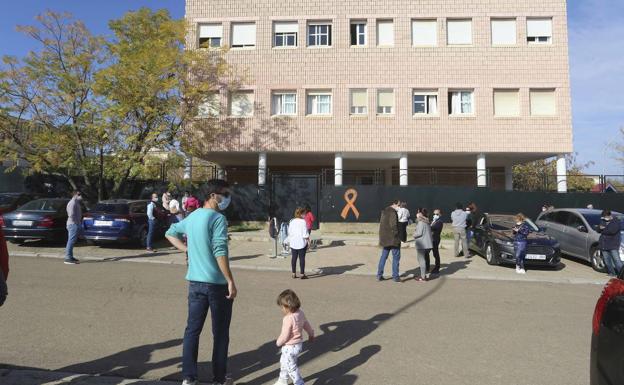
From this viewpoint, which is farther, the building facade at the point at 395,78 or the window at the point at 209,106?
the building facade at the point at 395,78

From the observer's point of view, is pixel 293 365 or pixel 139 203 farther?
pixel 139 203

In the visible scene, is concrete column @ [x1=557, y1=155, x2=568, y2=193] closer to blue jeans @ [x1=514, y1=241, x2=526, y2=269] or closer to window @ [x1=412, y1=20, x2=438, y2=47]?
window @ [x1=412, y1=20, x2=438, y2=47]

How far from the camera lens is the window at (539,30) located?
20.5 meters

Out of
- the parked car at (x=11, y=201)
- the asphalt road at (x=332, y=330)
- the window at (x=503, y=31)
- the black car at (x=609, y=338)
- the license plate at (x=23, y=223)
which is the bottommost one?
the asphalt road at (x=332, y=330)

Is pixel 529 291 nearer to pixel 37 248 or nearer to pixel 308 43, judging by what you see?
pixel 37 248

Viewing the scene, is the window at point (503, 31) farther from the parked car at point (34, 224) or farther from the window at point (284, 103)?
the parked car at point (34, 224)

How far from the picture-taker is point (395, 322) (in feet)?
19.4

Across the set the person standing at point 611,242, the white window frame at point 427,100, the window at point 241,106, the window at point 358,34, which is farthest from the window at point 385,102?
the person standing at point 611,242

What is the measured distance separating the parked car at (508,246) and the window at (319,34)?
1313 cm

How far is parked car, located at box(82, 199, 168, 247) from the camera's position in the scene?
39.1ft

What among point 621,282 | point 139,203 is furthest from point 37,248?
point 621,282

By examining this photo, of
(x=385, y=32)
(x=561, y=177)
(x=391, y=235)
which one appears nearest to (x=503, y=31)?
(x=385, y=32)

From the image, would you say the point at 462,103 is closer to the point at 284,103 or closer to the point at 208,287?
the point at 284,103

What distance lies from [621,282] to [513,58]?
68.0ft
